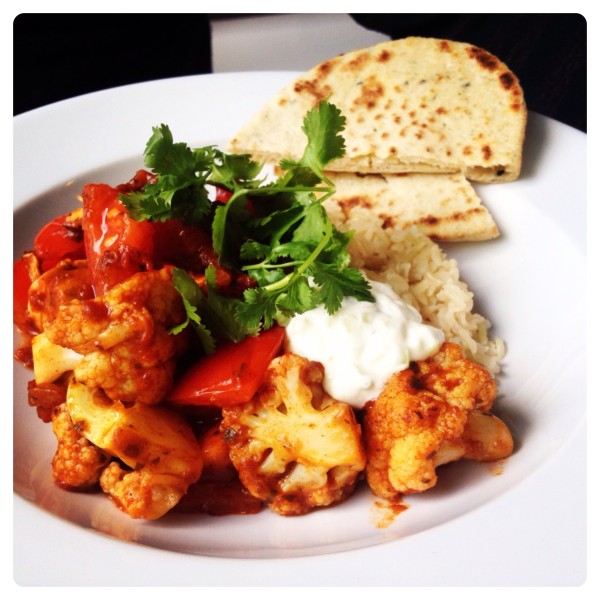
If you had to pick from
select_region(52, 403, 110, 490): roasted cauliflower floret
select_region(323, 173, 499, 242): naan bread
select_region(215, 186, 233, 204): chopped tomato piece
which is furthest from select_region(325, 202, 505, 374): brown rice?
select_region(52, 403, 110, 490): roasted cauliflower floret

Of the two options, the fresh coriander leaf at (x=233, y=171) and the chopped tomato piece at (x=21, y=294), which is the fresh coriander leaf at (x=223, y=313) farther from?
the chopped tomato piece at (x=21, y=294)

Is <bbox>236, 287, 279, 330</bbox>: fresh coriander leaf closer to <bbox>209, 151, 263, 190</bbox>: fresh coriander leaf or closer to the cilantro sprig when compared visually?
the cilantro sprig

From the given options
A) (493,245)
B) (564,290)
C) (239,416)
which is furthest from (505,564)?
(493,245)

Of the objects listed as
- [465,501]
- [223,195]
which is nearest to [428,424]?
[465,501]

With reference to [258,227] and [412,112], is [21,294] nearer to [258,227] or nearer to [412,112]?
[258,227]

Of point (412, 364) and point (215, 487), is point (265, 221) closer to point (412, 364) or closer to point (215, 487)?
point (412, 364)
